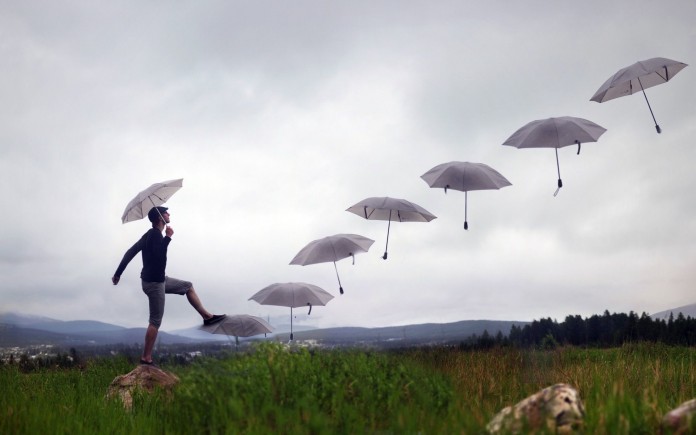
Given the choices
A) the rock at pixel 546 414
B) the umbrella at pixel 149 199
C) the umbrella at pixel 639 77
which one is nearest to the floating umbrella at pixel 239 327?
the umbrella at pixel 149 199

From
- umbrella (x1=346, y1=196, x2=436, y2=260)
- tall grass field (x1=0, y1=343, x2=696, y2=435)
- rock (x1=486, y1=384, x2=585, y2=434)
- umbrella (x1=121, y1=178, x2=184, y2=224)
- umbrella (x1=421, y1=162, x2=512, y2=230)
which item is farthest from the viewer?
umbrella (x1=346, y1=196, x2=436, y2=260)

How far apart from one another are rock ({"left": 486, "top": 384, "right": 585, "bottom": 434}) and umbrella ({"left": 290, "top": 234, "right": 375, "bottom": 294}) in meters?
7.47

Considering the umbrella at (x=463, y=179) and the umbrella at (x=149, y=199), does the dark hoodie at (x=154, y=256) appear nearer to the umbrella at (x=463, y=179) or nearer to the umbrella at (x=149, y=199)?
the umbrella at (x=149, y=199)

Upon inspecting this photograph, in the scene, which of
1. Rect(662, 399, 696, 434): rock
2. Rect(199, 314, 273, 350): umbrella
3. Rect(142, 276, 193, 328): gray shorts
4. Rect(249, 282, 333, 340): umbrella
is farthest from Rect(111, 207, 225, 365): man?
Rect(662, 399, 696, 434): rock

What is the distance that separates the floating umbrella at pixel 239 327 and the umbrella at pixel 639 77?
838cm

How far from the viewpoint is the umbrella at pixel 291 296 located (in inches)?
528

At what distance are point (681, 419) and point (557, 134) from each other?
735 centimetres

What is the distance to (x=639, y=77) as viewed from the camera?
1345cm

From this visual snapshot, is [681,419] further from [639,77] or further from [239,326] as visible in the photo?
[639,77]

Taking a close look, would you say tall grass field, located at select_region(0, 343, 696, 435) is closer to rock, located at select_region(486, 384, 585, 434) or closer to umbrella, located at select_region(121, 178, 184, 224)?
rock, located at select_region(486, 384, 585, 434)

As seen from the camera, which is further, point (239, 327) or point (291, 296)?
point (291, 296)

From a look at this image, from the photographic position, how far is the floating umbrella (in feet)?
40.6

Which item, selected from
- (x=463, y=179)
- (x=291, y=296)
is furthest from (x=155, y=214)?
(x=463, y=179)

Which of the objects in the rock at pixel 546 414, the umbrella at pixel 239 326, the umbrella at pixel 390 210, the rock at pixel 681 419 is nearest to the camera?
the rock at pixel 681 419
